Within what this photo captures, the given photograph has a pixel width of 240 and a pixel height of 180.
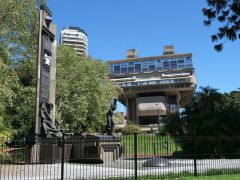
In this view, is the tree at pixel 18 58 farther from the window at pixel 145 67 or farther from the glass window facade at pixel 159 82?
the window at pixel 145 67

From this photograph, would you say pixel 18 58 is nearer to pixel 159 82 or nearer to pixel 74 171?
pixel 74 171

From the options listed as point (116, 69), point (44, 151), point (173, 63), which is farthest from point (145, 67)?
point (44, 151)

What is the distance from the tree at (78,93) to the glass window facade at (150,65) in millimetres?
76645

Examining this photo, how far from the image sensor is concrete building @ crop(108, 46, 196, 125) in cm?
11119

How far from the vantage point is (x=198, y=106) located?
193 feet

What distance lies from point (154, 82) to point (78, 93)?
73668 mm

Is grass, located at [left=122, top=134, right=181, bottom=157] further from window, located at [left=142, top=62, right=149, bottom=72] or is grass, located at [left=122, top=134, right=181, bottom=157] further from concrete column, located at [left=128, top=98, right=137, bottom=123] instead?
concrete column, located at [left=128, top=98, right=137, bottom=123]

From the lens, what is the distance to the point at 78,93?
40812 millimetres

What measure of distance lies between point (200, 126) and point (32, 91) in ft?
49.7

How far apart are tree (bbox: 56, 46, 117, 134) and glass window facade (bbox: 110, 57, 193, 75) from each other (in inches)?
3018

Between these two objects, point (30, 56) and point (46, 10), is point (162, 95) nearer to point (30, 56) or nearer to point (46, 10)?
point (30, 56)

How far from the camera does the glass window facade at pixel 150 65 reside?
118375mm

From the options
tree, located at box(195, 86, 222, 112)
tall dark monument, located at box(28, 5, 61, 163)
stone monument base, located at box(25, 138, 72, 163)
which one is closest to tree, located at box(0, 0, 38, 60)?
tall dark monument, located at box(28, 5, 61, 163)

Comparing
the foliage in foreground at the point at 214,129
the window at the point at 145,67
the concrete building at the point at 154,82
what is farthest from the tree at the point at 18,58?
the window at the point at 145,67
